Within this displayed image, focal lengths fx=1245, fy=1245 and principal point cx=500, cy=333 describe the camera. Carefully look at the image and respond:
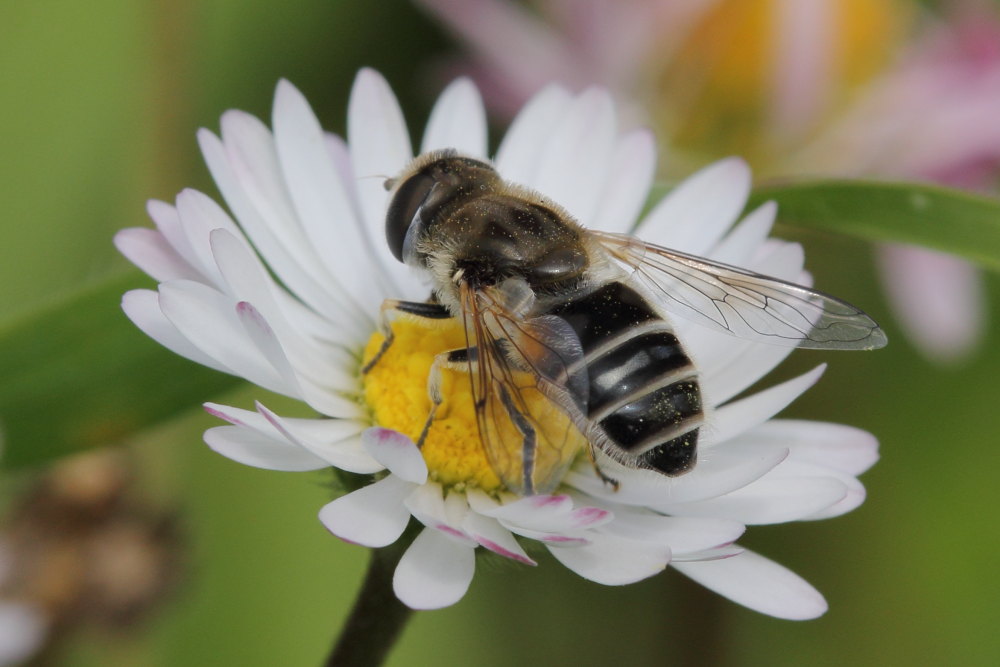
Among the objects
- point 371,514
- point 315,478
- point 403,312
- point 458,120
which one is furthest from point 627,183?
point 315,478

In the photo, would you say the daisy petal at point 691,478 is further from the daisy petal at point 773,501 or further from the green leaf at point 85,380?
the green leaf at point 85,380

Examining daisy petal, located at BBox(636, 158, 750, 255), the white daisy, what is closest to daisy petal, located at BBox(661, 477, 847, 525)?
the white daisy

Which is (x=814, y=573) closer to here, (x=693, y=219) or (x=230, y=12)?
(x=693, y=219)

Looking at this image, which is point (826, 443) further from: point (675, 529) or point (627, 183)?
point (627, 183)

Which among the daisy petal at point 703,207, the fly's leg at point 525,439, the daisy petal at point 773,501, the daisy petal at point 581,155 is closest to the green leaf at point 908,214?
the daisy petal at point 703,207

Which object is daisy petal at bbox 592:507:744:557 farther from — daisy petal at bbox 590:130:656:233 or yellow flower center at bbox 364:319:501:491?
daisy petal at bbox 590:130:656:233
